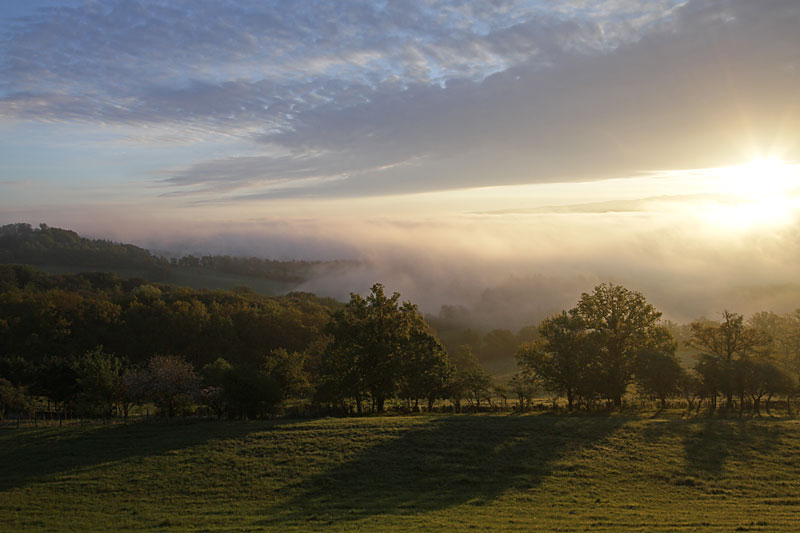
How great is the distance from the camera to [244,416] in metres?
49.9

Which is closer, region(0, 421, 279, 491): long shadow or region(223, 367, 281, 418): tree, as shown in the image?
region(0, 421, 279, 491): long shadow

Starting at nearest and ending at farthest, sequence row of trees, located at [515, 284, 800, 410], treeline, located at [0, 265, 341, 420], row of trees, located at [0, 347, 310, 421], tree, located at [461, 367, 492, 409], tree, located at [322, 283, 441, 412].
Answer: row of trees, located at [0, 347, 310, 421] < row of trees, located at [515, 284, 800, 410] < tree, located at [322, 283, 441, 412] < tree, located at [461, 367, 492, 409] < treeline, located at [0, 265, 341, 420]

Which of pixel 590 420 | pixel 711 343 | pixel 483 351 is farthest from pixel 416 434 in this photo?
pixel 483 351

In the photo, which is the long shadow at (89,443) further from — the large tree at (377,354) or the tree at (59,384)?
the tree at (59,384)

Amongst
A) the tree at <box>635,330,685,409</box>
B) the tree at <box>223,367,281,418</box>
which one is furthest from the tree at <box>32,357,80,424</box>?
the tree at <box>635,330,685,409</box>

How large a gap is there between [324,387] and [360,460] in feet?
70.0

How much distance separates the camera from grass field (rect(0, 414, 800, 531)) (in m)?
25.7

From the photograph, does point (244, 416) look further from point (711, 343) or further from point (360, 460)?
point (711, 343)

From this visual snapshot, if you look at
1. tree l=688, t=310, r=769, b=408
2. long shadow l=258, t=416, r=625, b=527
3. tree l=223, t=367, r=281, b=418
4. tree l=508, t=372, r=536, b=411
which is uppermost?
tree l=688, t=310, r=769, b=408

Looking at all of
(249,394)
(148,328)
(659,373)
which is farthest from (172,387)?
(148,328)

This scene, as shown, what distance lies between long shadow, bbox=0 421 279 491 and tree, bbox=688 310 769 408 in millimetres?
43852

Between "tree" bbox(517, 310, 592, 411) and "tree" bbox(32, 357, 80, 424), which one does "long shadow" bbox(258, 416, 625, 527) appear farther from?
"tree" bbox(32, 357, 80, 424)

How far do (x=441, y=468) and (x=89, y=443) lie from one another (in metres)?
26.5

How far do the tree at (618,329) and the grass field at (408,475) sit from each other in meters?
12.7
